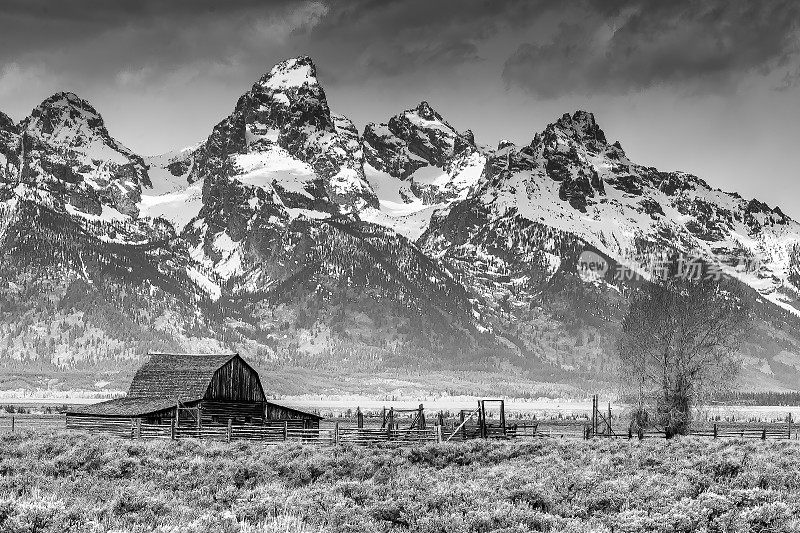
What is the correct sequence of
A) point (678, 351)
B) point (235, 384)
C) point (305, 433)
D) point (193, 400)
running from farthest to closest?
point (235, 384)
point (193, 400)
point (305, 433)
point (678, 351)

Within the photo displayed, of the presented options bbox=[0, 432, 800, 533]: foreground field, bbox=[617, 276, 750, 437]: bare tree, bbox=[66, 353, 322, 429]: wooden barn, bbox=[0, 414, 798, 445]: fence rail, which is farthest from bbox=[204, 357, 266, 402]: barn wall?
bbox=[617, 276, 750, 437]: bare tree

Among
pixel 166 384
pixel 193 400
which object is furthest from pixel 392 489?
pixel 166 384

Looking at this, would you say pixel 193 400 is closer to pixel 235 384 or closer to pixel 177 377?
pixel 177 377

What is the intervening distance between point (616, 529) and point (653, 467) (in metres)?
15.0

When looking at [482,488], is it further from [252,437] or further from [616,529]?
[252,437]

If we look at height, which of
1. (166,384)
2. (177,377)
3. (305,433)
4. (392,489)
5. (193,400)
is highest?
(177,377)

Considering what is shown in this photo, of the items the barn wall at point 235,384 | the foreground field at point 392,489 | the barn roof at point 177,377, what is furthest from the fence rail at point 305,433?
the foreground field at point 392,489

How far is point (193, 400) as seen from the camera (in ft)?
216

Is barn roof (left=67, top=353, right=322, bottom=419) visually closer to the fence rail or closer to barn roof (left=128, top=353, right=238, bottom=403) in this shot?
barn roof (left=128, top=353, right=238, bottom=403)

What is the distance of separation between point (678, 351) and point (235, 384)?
30546 millimetres

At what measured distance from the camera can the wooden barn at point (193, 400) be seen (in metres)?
63.8

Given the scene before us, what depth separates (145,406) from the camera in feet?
211

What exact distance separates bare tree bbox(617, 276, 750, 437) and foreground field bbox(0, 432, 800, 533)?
40.5 feet

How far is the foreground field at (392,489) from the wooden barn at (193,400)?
18218mm
